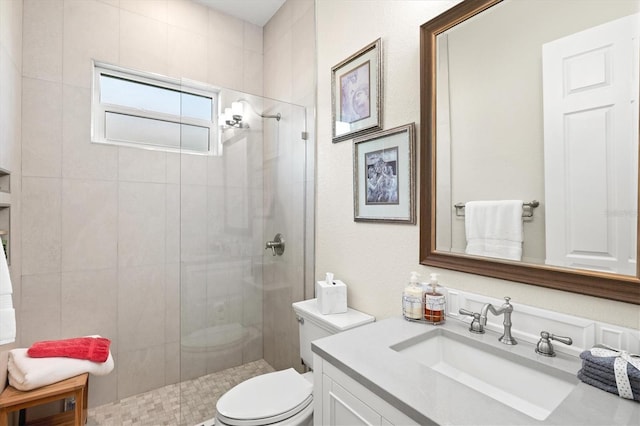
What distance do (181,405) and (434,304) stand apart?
1.59 meters

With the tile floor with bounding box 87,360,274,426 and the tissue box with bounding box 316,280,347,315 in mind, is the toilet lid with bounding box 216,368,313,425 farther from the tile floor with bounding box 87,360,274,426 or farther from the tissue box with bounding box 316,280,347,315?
the tile floor with bounding box 87,360,274,426

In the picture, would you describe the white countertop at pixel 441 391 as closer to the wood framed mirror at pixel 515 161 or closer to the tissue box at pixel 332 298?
the wood framed mirror at pixel 515 161

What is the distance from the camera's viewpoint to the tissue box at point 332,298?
1.54 meters

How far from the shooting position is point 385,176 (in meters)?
1.47

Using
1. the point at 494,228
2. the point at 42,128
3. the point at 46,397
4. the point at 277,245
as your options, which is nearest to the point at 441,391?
the point at 494,228

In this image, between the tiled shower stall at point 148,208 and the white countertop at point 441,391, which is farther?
the tiled shower stall at point 148,208

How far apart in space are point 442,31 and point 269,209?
127 centimetres

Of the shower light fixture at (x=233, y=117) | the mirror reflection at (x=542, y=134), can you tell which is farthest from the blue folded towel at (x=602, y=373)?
the shower light fixture at (x=233, y=117)

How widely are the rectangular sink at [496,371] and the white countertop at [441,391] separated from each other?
21 millimetres

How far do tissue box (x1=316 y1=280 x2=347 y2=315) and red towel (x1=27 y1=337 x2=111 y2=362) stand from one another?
1.24m

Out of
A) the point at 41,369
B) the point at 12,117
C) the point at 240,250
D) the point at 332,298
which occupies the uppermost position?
the point at 12,117

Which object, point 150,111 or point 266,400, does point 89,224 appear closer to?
point 150,111

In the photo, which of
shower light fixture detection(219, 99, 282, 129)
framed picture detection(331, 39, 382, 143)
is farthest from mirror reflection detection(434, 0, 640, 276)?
shower light fixture detection(219, 99, 282, 129)

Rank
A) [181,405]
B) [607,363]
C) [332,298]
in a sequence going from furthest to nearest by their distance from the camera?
[181,405] → [332,298] → [607,363]
